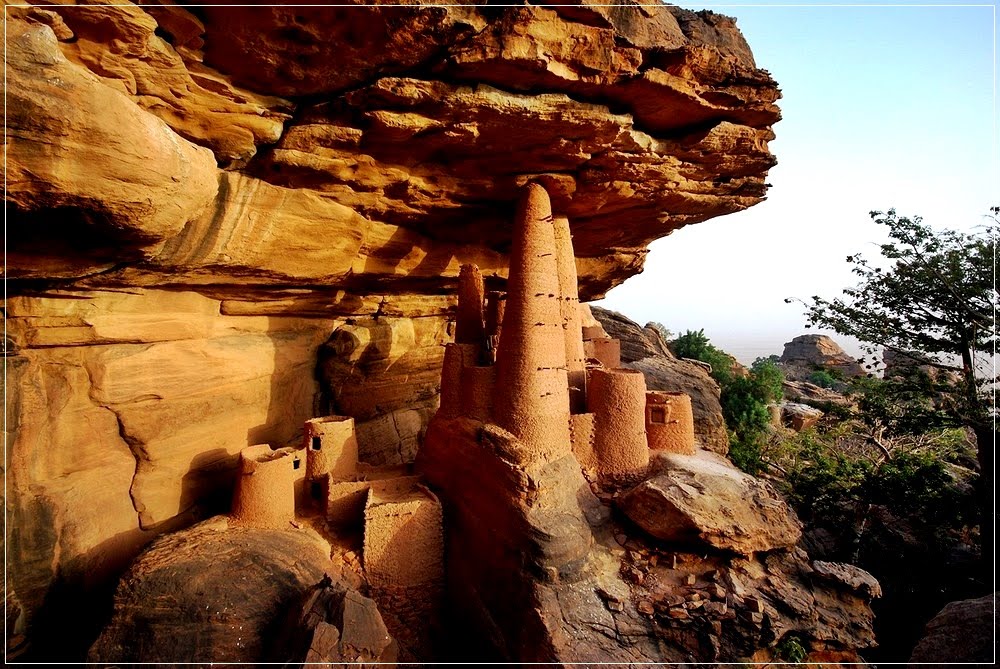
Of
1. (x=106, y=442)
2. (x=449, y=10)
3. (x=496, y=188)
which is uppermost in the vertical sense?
(x=449, y=10)

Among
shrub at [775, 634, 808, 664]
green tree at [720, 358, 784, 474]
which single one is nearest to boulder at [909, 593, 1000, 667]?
shrub at [775, 634, 808, 664]

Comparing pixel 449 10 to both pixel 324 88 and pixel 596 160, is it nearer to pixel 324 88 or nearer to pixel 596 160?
pixel 324 88

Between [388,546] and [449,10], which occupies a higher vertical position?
[449,10]

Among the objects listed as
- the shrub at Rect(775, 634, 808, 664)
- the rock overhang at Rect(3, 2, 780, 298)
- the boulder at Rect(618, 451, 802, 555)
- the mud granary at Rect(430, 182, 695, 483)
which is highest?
the rock overhang at Rect(3, 2, 780, 298)

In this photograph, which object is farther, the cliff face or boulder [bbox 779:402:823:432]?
boulder [bbox 779:402:823:432]

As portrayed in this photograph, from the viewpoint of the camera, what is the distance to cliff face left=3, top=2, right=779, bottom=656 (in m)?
5.56

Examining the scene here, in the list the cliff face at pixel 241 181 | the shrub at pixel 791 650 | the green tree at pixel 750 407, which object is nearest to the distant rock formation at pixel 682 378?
the green tree at pixel 750 407

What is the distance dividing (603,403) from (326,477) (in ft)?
20.4

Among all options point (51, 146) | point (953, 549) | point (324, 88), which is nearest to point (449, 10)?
point (324, 88)

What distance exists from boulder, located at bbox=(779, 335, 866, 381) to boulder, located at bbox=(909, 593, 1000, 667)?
3382 cm

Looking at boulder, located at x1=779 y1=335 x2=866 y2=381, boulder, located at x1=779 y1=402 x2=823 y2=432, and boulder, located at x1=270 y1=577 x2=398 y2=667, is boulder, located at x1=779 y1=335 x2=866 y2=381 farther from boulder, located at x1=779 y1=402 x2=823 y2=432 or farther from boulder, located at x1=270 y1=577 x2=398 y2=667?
boulder, located at x1=270 y1=577 x2=398 y2=667

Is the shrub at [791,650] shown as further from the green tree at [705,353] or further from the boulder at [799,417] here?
the boulder at [799,417]

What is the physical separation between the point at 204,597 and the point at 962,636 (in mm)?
11349

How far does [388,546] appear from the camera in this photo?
27.3 ft
